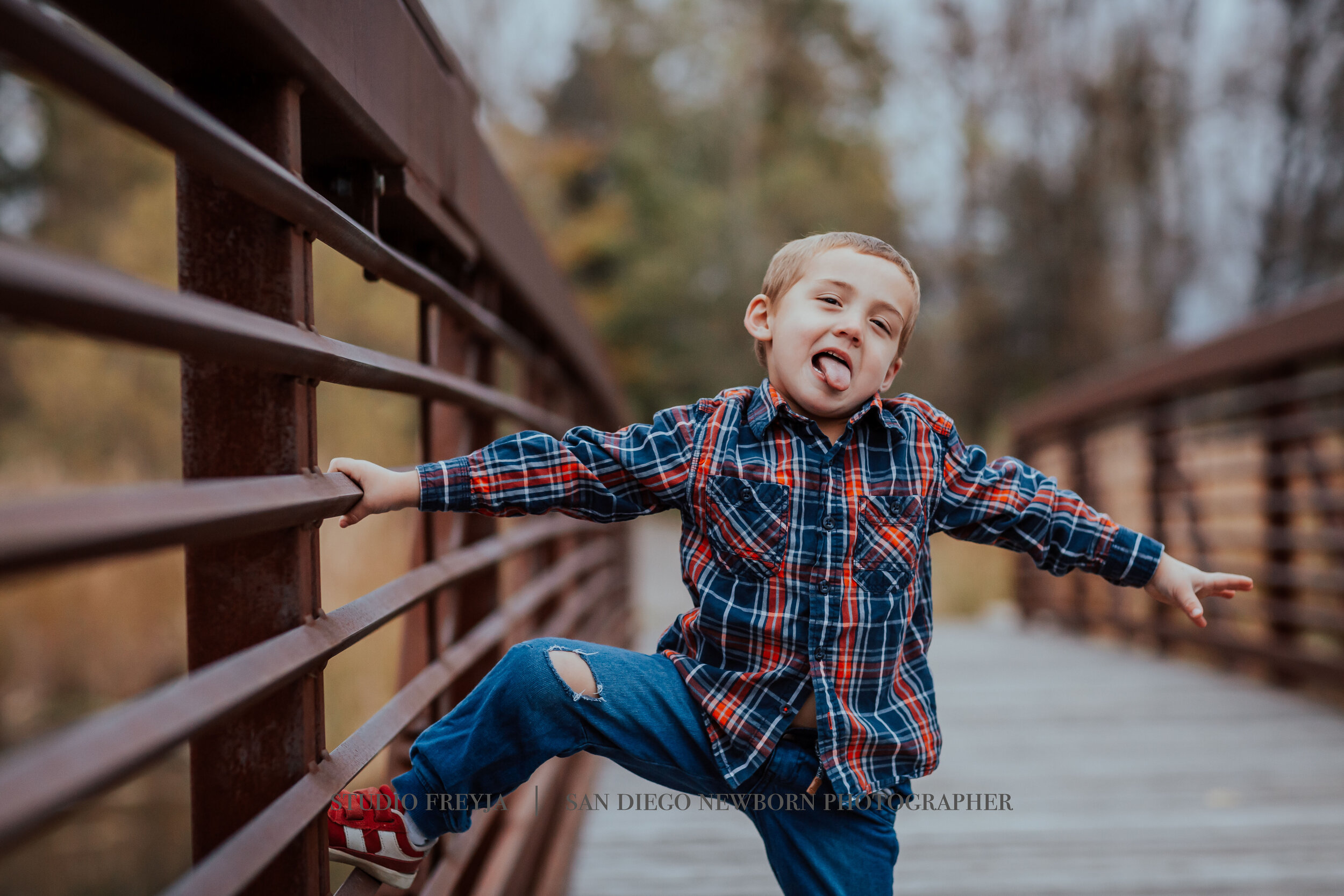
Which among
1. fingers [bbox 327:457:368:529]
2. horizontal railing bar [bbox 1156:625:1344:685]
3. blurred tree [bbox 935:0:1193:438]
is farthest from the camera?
blurred tree [bbox 935:0:1193:438]

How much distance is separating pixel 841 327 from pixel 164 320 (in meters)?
0.81

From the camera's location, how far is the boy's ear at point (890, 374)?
141cm

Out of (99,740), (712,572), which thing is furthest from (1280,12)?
(99,740)

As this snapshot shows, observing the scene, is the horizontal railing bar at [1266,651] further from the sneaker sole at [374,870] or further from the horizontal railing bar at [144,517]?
the horizontal railing bar at [144,517]

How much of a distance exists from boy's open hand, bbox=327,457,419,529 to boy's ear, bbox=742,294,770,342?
487 mm

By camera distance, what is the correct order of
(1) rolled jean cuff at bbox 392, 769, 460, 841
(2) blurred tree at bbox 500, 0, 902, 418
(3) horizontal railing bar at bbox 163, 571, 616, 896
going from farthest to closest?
(2) blurred tree at bbox 500, 0, 902, 418
(1) rolled jean cuff at bbox 392, 769, 460, 841
(3) horizontal railing bar at bbox 163, 571, 616, 896

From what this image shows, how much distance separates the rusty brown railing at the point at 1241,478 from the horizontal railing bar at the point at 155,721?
3988mm

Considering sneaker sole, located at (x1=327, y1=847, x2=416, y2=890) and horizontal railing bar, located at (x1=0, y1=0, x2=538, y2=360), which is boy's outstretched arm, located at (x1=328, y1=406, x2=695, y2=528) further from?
sneaker sole, located at (x1=327, y1=847, x2=416, y2=890)

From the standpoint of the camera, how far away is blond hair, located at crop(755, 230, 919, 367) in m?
1.37

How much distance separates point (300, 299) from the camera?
1072 mm

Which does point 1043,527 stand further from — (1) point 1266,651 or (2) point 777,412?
(1) point 1266,651

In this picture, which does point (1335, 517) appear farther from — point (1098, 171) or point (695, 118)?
point (695, 118)

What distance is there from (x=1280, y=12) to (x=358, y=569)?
1286 centimetres

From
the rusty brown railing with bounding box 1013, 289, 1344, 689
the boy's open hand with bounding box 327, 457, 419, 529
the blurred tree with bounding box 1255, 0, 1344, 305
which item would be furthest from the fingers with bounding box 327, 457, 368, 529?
the blurred tree with bounding box 1255, 0, 1344, 305
